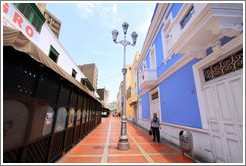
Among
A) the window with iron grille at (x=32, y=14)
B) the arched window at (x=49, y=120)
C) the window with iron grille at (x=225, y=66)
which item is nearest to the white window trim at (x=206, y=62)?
the window with iron grille at (x=225, y=66)

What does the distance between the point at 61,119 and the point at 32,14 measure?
477 centimetres

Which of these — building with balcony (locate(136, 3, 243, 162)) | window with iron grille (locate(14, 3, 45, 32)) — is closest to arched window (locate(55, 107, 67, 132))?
window with iron grille (locate(14, 3, 45, 32))

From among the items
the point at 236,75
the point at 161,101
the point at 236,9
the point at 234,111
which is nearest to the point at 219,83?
the point at 236,75

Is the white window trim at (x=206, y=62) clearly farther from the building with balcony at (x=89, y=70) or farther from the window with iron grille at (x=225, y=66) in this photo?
the building with balcony at (x=89, y=70)

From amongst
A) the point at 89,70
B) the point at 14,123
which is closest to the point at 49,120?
the point at 14,123

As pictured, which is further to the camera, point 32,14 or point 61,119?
point 32,14

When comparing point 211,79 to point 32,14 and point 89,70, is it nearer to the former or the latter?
point 32,14

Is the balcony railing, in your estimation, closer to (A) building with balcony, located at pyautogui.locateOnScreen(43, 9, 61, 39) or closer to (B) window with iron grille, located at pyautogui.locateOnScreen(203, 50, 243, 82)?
(B) window with iron grille, located at pyautogui.locateOnScreen(203, 50, 243, 82)

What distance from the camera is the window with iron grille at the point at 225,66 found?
299 centimetres

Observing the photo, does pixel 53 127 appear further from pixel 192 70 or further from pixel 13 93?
pixel 192 70

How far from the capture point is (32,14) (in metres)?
4.82

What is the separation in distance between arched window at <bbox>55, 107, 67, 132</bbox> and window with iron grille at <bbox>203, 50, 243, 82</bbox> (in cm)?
555

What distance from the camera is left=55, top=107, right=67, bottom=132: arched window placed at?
12.8 ft

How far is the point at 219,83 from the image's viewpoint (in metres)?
3.44
